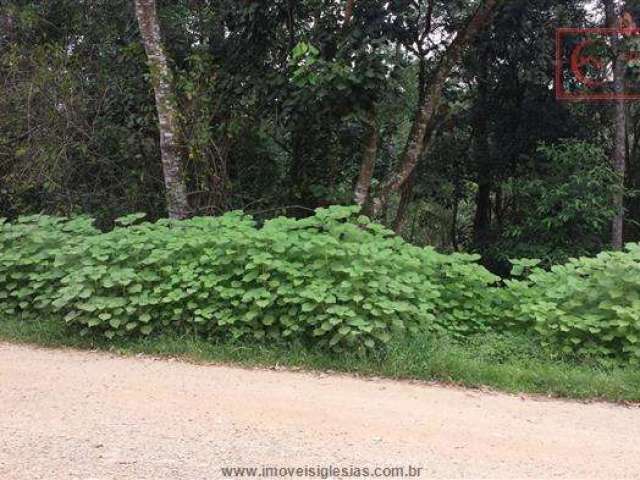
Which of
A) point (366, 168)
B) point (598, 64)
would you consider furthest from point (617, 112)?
point (366, 168)

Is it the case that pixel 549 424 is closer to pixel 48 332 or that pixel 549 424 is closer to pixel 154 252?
pixel 154 252

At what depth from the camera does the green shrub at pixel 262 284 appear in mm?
5445

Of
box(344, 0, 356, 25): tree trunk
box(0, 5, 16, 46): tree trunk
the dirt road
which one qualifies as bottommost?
the dirt road

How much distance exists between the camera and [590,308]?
220 inches

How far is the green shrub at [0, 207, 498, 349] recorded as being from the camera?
214 inches

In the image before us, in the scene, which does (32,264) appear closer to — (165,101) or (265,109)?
(165,101)

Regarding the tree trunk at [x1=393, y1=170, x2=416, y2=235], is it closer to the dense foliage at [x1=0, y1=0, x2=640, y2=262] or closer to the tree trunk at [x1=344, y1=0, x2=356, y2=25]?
the dense foliage at [x1=0, y1=0, x2=640, y2=262]

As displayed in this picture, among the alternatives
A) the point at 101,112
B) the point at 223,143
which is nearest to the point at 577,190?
the point at 223,143

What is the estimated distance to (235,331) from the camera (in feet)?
18.3

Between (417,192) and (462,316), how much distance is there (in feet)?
21.8

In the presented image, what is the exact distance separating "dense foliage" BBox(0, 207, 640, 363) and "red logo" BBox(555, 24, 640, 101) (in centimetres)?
531

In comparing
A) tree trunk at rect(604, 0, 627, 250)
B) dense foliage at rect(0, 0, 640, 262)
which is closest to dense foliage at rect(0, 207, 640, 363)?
dense foliage at rect(0, 0, 640, 262)

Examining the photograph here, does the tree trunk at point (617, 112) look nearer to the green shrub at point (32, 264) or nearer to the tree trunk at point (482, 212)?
the tree trunk at point (482, 212)

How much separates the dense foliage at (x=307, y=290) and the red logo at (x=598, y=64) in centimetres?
531
